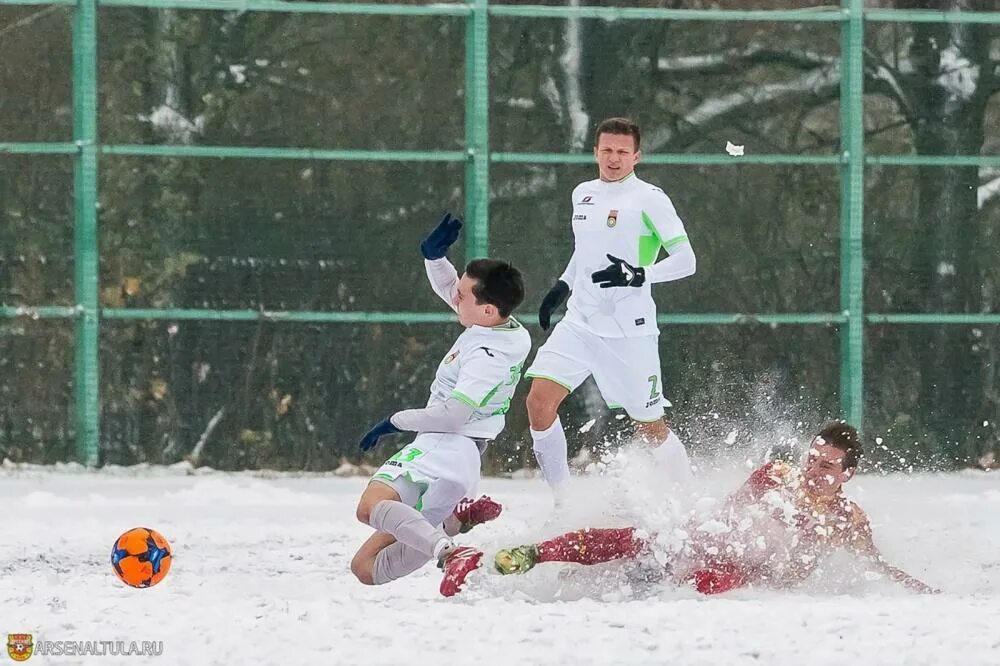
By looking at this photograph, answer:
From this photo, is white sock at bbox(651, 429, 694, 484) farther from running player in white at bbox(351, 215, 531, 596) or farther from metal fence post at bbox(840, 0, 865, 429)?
metal fence post at bbox(840, 0, 865, 429)

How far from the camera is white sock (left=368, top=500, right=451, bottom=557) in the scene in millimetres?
6199

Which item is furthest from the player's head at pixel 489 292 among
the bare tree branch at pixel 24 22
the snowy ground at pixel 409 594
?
the bare tree branch at pixel 24 22

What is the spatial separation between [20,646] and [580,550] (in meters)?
1.99

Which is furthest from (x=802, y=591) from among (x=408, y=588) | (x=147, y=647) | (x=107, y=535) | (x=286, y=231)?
(x=286, y=231)

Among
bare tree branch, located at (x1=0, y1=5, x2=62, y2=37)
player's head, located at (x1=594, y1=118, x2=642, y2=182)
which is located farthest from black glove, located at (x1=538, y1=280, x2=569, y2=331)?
bare tree branch, located at (x1=0, y1=5, x2=62, y2=37)

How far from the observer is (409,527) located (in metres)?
6.27

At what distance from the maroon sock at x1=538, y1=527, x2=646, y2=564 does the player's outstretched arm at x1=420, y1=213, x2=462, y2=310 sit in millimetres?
1150

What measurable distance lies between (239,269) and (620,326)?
2.59m

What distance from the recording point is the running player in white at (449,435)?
6.44 metres

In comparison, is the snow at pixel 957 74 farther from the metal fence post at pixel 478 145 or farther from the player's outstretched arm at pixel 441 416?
the player's outstretched arm at pixel 441 416

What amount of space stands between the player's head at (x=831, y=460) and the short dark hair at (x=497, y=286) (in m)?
1.22

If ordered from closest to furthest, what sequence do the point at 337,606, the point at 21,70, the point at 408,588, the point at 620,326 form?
the point at 337,606, the point at 408,588, the point at 620,326, the point at 21,70

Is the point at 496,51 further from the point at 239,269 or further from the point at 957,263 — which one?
the point at 957,263

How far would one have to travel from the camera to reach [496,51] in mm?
9883
